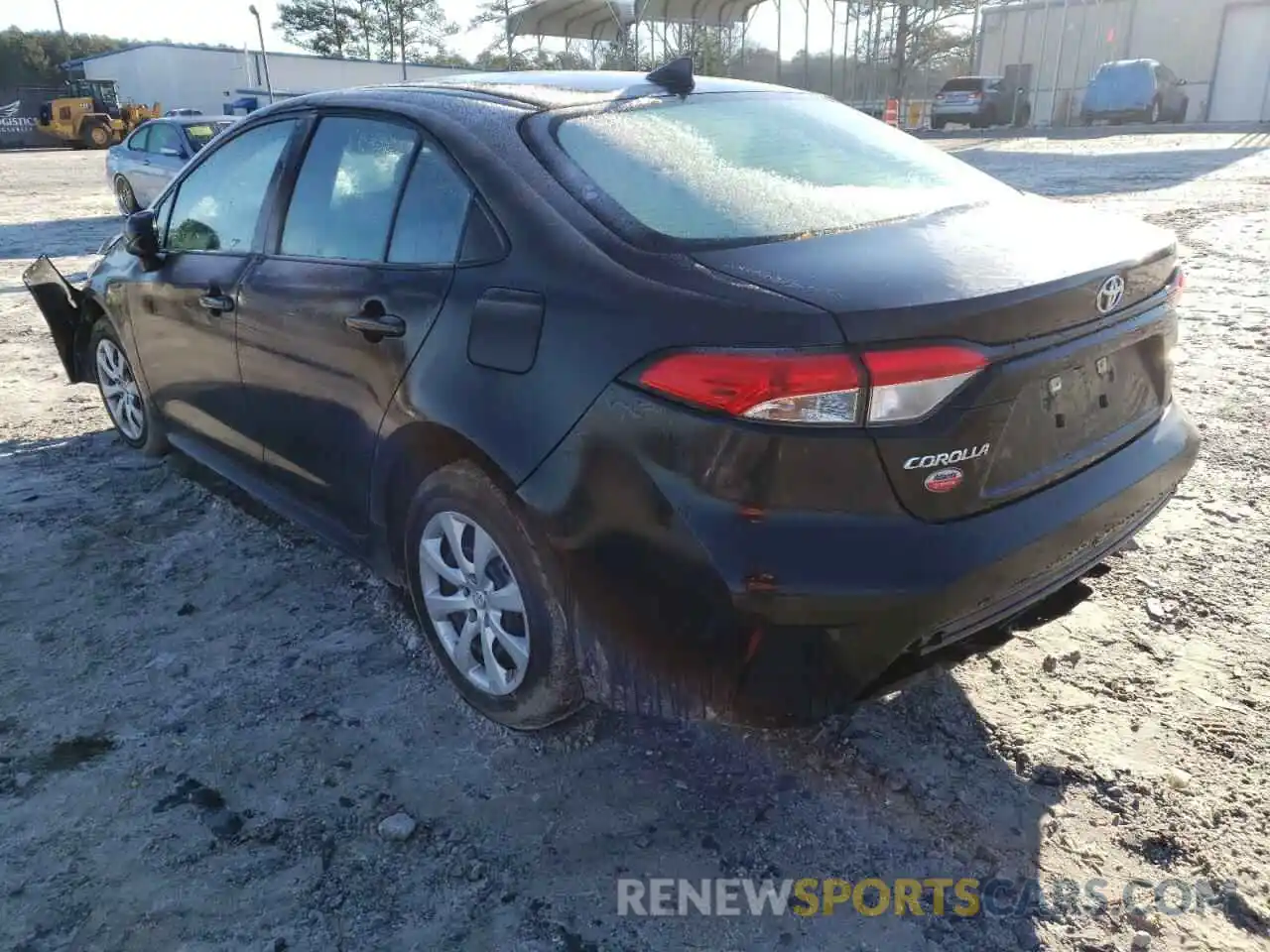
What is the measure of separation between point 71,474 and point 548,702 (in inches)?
132

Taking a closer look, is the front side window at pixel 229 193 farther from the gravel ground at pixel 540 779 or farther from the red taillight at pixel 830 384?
the red taillight at pixel 830 384

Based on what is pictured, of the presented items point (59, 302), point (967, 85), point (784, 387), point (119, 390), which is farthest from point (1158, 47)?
point (784, 387)

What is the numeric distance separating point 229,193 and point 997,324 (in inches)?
113

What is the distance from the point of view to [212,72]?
47.4 m


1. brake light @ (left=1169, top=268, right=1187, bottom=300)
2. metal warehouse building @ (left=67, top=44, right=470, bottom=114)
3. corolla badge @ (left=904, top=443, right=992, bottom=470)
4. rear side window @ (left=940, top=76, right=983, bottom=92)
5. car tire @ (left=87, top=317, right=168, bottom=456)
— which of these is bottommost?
car tire @ (left=87, top=317, right=168, bottom=456)

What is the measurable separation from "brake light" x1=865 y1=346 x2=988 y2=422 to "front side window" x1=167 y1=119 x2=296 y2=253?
239cm

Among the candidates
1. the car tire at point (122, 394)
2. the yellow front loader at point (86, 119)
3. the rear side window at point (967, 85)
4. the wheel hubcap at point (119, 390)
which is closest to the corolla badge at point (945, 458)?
the car tire at point (122, 394)

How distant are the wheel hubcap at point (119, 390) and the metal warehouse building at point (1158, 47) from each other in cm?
3613

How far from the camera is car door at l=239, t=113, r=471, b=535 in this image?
2583 millimetres

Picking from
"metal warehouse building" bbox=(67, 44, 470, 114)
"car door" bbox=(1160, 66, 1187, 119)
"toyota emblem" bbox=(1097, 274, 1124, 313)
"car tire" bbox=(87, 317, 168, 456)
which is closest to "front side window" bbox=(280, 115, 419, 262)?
"car tire" bbox=(87, 317, 168, 456)

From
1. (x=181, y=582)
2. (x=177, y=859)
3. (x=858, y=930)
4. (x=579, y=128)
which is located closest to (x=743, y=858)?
(x=858, y=930)

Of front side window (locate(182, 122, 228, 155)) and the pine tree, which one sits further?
the pine tree

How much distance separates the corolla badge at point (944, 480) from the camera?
1927 mm

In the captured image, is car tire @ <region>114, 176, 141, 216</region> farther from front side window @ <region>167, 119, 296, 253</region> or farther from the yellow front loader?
the yellow front loader
